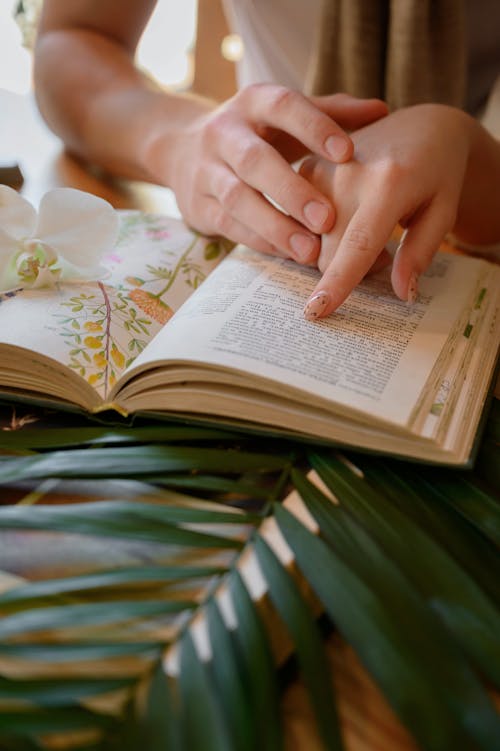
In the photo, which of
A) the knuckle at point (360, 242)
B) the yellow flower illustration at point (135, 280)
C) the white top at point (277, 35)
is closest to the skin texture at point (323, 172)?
the knuckle at point (360, 242)

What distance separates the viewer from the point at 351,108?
0.71m

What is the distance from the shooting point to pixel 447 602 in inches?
14.3

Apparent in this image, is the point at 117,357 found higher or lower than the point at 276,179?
lower

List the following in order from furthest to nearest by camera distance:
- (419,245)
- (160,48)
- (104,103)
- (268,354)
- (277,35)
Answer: (160,48) < (277,35) < (104,103) < (419,245) < (268,354)

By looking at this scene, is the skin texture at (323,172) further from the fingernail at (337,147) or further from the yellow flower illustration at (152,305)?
the yellow flower illustration at (152,305)

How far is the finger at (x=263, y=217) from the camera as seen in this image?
0.61m

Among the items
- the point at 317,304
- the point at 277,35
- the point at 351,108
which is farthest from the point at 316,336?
the point at 277,35

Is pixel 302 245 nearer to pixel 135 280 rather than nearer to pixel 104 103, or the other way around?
pixel 135 280

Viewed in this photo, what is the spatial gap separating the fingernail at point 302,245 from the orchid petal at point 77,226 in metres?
0.18

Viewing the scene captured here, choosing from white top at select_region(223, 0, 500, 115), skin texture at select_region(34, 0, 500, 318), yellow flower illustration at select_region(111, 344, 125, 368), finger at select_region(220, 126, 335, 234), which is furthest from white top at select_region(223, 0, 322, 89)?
yellow flower illustration at select_region(111, 344, 125, 368)

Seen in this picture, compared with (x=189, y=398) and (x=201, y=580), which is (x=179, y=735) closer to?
(x=201, y=580)

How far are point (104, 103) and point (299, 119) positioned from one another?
43 cm

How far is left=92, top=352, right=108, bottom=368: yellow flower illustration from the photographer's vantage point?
0.51m

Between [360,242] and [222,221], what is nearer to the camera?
[360,242]
